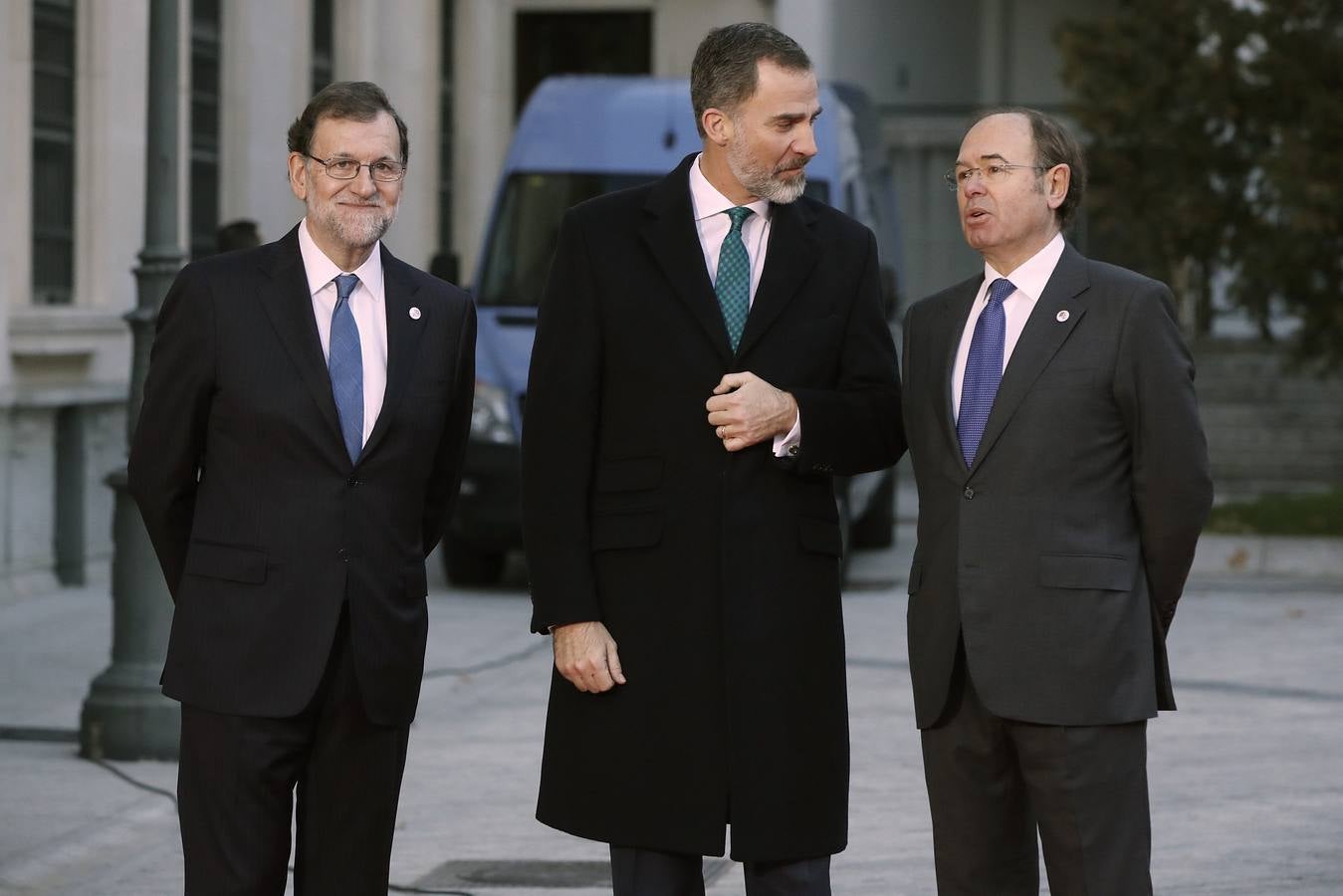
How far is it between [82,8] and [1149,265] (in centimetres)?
729

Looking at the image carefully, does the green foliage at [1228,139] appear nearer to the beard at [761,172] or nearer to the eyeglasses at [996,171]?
the eyeglasses at [996,171]

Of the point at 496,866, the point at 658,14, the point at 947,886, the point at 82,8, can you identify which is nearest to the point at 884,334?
the point at 947,886

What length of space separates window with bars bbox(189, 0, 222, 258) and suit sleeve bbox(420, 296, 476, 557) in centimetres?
1093

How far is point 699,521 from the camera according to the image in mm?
4445

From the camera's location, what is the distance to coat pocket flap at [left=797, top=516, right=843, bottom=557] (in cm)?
449

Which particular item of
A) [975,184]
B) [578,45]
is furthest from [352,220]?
[578,45]

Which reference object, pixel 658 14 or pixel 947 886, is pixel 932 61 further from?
pixel 947 886

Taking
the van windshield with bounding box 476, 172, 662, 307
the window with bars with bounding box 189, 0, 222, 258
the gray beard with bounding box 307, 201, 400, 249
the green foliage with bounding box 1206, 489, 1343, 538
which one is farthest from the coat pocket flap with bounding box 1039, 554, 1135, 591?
the window with bars with bounding box 189, 0, 222, 258

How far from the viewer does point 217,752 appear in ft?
14.1

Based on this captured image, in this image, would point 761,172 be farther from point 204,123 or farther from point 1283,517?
point 204,123

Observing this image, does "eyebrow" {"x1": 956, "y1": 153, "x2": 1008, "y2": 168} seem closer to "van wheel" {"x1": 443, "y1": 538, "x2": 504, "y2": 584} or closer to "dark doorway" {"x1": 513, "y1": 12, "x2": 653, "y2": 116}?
"van wheel" {"x1": 443, "y1": 538, "x2": 504, "y2": 584}

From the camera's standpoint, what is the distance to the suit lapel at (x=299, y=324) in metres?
4.29

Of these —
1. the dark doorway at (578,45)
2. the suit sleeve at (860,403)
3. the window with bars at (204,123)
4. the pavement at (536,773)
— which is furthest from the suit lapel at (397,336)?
the dark doorway at (578,45)

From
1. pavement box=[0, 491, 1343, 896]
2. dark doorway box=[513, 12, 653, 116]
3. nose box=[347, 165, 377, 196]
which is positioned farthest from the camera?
dark doorway box=[513, 12, 653, 116]
